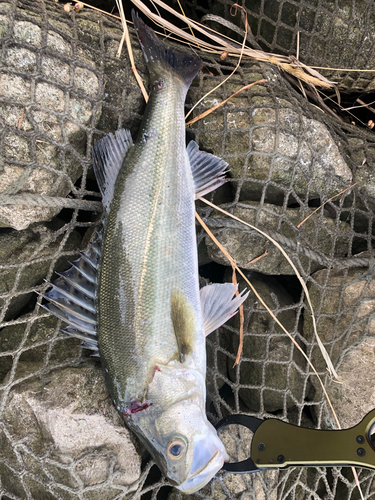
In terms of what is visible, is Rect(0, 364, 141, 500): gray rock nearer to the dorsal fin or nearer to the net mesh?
the net mesh

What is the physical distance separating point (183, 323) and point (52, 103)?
1.65 m

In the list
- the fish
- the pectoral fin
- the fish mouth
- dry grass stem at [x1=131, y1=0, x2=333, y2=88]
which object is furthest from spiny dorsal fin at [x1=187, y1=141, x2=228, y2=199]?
the fish mouth

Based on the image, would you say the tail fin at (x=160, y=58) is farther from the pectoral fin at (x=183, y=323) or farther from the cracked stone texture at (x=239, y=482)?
the cracked stone texture at (x=239, y=482)

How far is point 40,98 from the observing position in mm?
2107

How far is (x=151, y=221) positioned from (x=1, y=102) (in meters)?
1.17

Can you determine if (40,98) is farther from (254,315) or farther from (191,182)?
(254,315)

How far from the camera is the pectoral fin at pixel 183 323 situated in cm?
196

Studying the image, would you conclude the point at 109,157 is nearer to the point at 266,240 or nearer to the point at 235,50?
the point at 266,240

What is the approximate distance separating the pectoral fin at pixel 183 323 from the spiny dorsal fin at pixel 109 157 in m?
0.76

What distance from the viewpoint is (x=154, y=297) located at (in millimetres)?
1954

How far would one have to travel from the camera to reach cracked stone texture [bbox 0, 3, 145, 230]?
2.03 meters

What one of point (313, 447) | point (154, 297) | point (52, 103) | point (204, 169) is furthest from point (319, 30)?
point (313, 447)

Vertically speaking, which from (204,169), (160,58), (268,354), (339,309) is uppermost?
(160,58)

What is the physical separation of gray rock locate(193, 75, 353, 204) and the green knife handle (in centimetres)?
170
